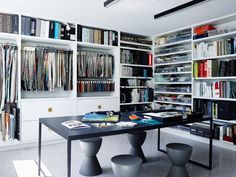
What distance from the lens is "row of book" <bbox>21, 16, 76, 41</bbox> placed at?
11.6 feet

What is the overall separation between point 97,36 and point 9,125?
7.76 ft

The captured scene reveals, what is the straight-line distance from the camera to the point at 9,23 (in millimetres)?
3389

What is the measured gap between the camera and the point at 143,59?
4.94m

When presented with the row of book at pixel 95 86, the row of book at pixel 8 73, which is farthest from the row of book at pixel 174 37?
the row of book at pixel 8 73

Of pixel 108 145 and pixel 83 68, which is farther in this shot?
pixel 83 68

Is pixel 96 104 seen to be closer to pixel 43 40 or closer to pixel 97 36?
pixel 97 36

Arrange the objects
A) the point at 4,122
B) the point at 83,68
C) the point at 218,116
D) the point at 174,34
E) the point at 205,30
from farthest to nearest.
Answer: the point at 174,34 < the point at 83,68 < the point at 205,30 < the point at 218,116 < the point at 4,122

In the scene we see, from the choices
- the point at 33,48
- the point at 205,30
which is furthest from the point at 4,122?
the point at 205,30

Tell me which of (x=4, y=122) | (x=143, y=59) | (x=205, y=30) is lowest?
(x=4, y=122)

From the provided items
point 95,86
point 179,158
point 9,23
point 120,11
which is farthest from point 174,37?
point 9,23

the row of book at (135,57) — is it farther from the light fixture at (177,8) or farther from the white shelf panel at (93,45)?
the light fixture at (177,8)

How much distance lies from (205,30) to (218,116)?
164 centimetres

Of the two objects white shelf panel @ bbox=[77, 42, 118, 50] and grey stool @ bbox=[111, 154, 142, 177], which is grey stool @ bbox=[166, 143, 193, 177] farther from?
white shelf panel @ bbox=[77, 42, 118, 50]

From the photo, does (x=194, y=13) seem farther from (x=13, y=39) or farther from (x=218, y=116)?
(x=13, y=39)
